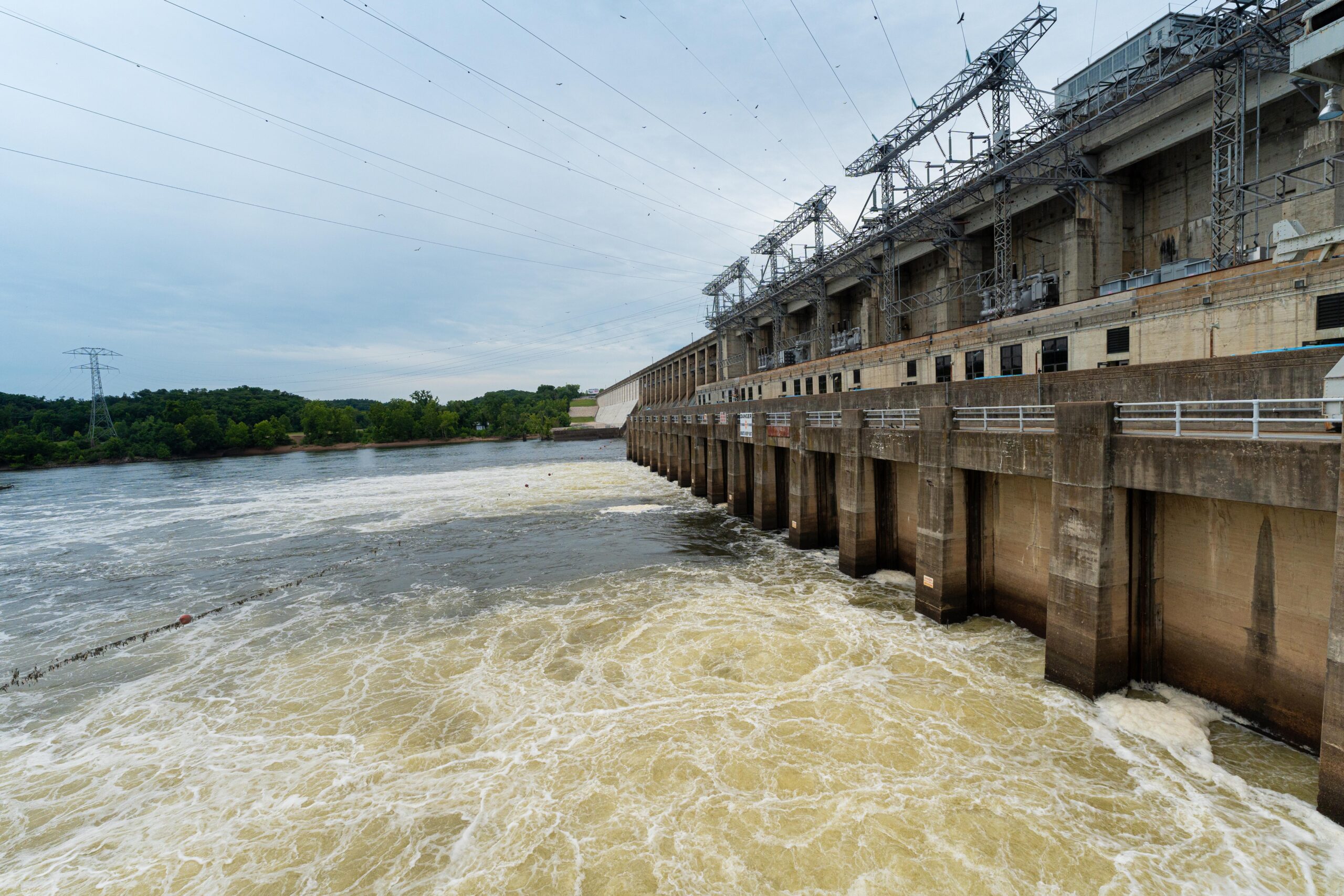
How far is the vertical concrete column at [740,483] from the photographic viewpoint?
1405 inches

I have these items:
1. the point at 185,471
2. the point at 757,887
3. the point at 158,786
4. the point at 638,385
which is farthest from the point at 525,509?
the point at 638,385

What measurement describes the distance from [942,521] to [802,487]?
9817mm

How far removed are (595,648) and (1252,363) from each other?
56.9 feet

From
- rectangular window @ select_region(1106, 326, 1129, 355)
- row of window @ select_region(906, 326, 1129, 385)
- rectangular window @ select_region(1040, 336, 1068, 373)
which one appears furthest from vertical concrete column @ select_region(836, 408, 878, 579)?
rectangular window @ select_region(1106, 326, 1129, 355)

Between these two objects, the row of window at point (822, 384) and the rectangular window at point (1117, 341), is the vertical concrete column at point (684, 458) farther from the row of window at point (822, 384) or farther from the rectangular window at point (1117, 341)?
the rectangular window at point (1117, 341)

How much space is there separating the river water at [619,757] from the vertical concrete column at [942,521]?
91cm

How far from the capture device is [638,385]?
164m

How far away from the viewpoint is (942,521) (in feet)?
51.5

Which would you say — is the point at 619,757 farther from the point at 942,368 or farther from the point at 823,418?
the point at 942,368

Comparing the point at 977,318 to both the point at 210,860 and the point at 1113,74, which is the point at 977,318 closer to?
the point at 1113,74

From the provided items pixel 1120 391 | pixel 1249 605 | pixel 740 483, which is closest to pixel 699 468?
pixel 740 483

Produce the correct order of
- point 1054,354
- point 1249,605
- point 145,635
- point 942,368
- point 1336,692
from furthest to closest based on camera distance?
point 942,368 → point 1054,354 → point 145,635 → point 1249,605 → point 1336,692

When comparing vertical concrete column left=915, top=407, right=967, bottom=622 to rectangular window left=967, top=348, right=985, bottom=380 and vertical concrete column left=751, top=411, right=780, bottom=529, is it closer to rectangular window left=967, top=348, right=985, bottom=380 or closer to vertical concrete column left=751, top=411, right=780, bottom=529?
vertical concrete column left=751, top=411, right=780, bottom=529

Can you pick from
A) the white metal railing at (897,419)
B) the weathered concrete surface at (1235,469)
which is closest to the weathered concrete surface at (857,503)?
the white metal railing at (897,419)
